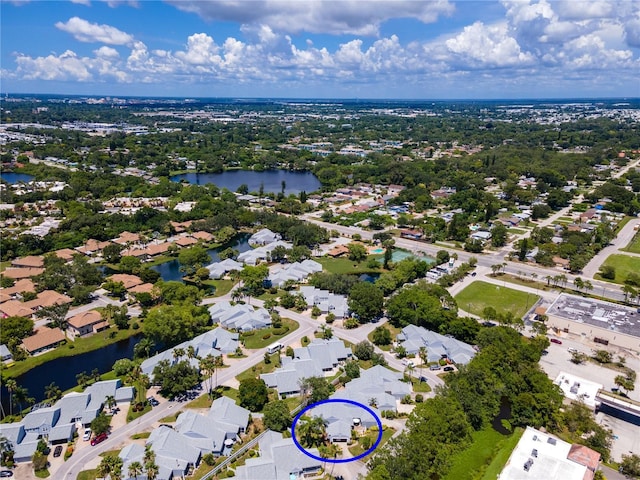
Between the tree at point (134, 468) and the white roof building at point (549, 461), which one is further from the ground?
the tree at point (134, 468)

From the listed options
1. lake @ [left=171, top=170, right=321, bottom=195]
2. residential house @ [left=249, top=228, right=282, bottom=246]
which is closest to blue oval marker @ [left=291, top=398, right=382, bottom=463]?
residential house @ [left=249, top=228, right=282, bottom=246]

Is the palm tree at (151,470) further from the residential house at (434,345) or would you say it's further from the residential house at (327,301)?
the residential house at (327,301)

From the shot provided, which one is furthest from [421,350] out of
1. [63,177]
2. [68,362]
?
[63,177]

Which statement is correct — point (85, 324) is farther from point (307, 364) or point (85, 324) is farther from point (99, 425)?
point (307, 364)

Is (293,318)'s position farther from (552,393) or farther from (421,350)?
(552,393)

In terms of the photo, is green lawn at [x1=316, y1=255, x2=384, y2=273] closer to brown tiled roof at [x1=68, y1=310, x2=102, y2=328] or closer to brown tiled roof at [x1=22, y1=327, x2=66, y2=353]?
brown tiled roof at [x1=68, y1=310, x2=102, y2=328]

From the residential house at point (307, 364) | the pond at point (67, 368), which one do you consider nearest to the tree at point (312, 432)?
the residential house at point (307, 364)

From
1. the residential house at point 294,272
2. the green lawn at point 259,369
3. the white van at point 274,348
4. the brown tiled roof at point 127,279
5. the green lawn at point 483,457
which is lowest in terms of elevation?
the green lawn at point 483,457
